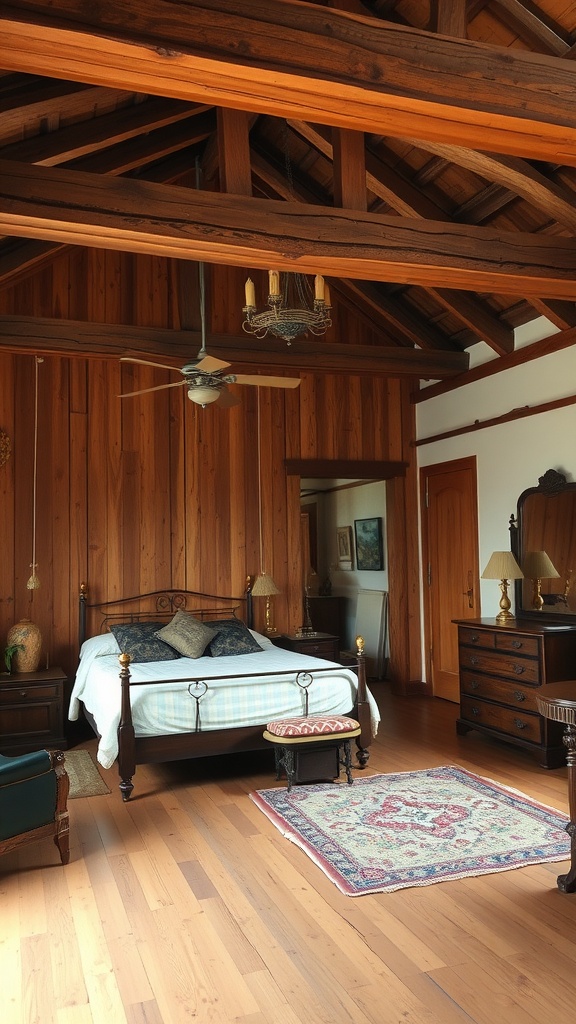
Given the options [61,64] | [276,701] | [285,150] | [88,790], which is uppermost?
[285,150]

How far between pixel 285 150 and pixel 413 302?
1843 millimetres

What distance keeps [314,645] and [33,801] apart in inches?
149

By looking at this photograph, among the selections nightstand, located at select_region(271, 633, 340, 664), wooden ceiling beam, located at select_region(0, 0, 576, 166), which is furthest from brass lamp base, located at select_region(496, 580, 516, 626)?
wooden ceiling beam, located at select_region(0, 0, 576, 166)

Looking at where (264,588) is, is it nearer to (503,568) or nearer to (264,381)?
(503,568)

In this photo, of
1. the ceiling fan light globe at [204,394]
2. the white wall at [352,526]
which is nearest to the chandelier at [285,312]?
the ceiling fan light globe at [204,394]

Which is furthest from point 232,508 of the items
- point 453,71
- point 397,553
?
point 453,71

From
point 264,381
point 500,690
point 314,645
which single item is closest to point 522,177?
point 264,381

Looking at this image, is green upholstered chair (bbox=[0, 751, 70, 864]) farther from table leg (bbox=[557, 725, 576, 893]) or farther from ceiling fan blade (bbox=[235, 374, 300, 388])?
ceiling fan blade (bbox=[235, 374, 300, 388])

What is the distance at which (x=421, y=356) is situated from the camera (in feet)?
24.1

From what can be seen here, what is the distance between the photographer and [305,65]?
8.77ft

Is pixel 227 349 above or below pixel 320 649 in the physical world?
above

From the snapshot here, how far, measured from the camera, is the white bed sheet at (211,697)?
484 centimetres

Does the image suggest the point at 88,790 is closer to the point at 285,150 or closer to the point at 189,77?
the point at 189,77

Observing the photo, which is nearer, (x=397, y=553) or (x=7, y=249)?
(x=7, y=249)
